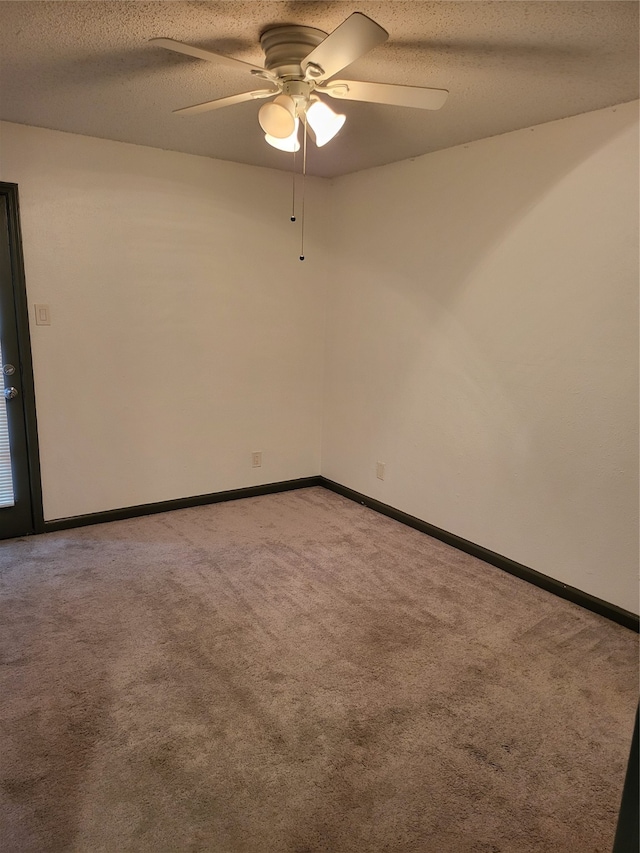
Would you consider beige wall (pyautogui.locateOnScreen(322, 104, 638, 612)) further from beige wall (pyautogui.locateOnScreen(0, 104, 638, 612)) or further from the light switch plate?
the light switch plate

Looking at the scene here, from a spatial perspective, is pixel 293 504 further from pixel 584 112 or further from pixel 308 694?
pixel 584 112

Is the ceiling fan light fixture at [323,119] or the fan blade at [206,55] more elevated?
the fan blade at [206,55]

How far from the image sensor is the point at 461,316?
342 cm

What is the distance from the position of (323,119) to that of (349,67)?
361mm

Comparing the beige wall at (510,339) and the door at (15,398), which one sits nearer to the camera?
the beige wall at (510,339)

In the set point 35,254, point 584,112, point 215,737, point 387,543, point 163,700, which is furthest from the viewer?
point 387,543

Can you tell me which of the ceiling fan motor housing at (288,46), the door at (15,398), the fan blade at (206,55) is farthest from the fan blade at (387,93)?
the door at (15,398)

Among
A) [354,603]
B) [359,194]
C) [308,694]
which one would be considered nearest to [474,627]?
[354,603]

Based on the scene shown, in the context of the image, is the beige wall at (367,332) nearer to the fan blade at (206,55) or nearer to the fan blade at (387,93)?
the fan blade at (387,93)

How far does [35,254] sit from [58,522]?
1667 millimetres

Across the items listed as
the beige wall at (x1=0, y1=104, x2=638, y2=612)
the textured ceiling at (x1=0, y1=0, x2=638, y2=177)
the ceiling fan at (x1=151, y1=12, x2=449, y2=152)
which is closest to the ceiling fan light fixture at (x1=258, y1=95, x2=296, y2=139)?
the ceiling fan at (x1=151, y1=12, x2=449, y2=152)

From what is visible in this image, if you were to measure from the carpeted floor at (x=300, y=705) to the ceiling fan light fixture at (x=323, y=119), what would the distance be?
211cm

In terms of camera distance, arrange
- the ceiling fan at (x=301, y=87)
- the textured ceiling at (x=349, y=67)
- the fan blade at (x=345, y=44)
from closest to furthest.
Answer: the fan blade at (x=345, y=44), the textured ceiling at (x=349, y=67), the ceiling fan at (x=301, y=87)

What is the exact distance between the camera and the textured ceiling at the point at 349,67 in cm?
181
